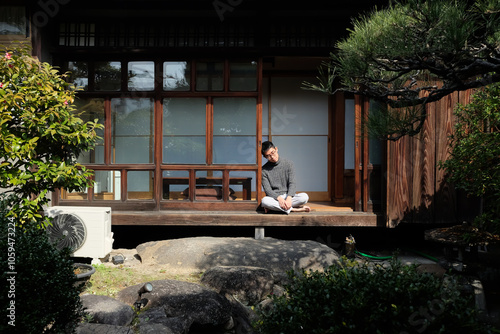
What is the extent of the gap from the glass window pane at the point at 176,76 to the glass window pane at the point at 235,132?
624 millimetres

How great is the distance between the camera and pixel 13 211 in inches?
177

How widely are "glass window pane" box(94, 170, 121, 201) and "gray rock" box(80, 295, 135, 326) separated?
3272 mm

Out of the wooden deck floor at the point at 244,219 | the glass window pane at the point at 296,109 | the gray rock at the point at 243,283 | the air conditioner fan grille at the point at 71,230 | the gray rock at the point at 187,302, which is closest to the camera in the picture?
the gray rock at the point at 187,302

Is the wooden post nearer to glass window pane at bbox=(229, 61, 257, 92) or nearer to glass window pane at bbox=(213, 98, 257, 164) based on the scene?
glass window pane at bbox=(213, 98, 257, 164)

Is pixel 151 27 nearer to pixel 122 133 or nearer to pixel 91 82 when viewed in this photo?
pixel 91 82

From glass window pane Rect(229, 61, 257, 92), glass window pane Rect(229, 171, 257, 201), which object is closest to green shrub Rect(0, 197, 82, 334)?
glass window pane Rect(229, 171, 257, 201)

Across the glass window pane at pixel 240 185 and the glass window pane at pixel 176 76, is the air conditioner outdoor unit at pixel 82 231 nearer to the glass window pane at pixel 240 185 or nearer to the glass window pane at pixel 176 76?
the glass window pane at pixel 240 185

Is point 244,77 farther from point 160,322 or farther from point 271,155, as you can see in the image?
point 160,322

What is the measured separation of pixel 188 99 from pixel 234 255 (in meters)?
2.83

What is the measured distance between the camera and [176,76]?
7355 millimetres

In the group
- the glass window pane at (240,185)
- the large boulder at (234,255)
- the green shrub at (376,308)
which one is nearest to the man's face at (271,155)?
the glass window pane at (240,185)

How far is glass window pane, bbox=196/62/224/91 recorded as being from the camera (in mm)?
7328

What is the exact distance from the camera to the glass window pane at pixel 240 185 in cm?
740

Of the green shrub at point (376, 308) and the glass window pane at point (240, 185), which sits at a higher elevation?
the glass window pane at point (240, 185)
